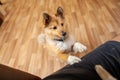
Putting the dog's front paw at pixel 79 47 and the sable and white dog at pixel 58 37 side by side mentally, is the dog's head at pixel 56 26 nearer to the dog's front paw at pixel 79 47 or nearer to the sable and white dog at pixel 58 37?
the sable and white dog at pixel 58 37

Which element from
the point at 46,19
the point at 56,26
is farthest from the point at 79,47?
the point at 46,19

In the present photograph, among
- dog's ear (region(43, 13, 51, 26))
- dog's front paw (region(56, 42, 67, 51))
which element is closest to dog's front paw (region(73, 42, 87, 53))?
dog's front paw (region(56, 42, 67, 51))

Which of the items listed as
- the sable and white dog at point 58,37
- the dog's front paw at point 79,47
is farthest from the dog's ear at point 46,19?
the dog's front paw at point 79,47

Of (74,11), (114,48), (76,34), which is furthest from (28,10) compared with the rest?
(114,48)

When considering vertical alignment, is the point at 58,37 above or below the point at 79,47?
above

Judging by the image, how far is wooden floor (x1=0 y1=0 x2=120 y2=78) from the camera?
2422 millimetres

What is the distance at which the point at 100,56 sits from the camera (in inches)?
41.4

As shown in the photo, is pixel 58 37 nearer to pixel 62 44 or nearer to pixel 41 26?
pixel 62 44

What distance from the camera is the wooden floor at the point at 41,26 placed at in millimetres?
2422

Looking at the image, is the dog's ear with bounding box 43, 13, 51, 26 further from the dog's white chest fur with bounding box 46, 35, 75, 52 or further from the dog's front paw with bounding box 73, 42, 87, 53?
the dog's front paw with bounding box 73, 42, 87, 53

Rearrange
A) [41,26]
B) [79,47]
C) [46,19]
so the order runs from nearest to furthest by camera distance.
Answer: [46,19]
[79,47]
[41,26]

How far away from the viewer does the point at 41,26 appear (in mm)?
3348

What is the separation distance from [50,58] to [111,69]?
5.09 ft

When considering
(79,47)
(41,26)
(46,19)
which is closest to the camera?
(46,19)
